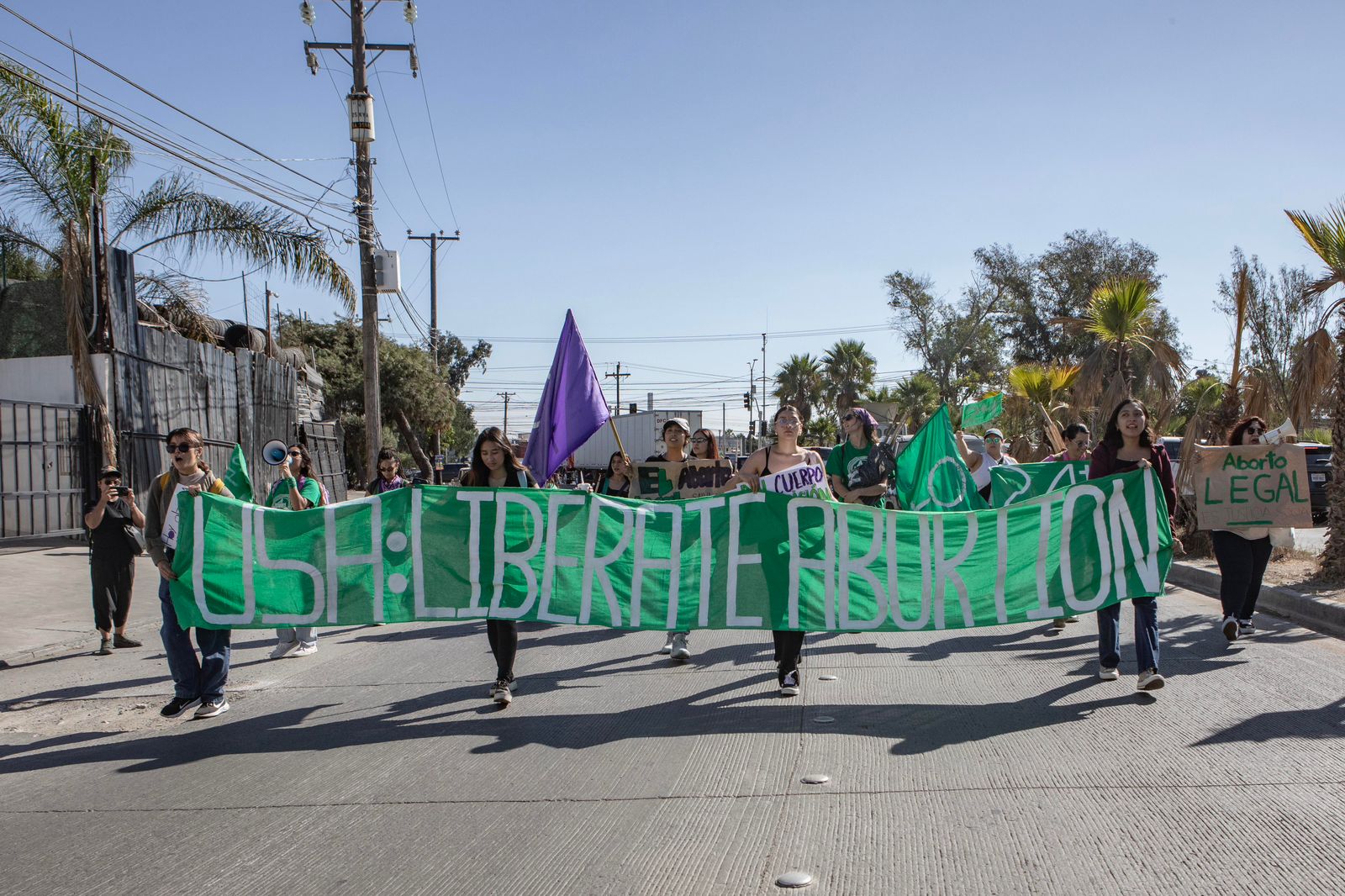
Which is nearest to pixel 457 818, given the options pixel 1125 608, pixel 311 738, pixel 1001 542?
pixel 311 738

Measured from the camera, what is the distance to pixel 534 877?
387 centimetres

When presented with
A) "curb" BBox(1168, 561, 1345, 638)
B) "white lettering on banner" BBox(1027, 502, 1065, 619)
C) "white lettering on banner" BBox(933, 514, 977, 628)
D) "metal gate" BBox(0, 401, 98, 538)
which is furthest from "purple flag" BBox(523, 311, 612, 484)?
"metal gate" BBox(0, 401, 98, 538)

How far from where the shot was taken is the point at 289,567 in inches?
272

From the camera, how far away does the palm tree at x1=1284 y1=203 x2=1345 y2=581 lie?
10.8 metres

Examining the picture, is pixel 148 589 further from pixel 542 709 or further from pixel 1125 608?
pixel 1125 608

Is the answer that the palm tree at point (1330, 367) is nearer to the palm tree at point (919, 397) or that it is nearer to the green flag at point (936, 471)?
the green flag at point (936, 471)

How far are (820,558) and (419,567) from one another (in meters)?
2.59

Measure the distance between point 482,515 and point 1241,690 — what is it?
482cm

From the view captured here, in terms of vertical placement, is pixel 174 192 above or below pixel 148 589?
above

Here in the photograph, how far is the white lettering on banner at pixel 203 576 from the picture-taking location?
6.62m

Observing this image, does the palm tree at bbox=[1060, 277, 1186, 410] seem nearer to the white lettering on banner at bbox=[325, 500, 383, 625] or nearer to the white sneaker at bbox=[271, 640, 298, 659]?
the white sneaker at bbox=[271, 640, 298, 659]

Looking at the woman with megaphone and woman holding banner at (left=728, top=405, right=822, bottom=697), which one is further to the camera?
the woman with megaphone

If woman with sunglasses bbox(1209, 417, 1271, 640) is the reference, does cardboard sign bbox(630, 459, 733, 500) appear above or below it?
above

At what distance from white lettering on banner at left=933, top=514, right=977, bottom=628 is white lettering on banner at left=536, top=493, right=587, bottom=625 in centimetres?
231
